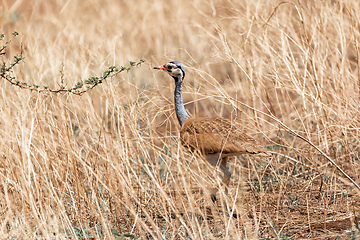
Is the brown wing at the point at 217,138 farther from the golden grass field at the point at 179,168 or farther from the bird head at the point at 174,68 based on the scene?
the bird head at the point at 174,68

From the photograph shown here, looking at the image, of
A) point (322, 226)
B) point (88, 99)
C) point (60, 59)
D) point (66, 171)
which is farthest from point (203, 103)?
point (322, 226)

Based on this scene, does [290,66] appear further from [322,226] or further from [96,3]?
[96,3]

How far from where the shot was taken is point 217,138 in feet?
14.7

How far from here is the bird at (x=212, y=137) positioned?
172 inches

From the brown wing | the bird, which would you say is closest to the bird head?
the bird

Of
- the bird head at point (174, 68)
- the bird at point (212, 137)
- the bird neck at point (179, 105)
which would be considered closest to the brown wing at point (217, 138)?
the bird at point (212, 137)

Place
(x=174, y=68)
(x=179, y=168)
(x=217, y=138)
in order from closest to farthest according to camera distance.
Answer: (x=179, y=168) < (x=217, y=138) < (x=174, y=68)

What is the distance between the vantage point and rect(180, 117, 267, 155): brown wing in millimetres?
4338

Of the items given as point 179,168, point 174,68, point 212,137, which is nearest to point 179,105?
point 174,68

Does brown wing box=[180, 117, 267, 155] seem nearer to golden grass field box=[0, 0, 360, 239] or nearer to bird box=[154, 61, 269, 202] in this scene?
bird box=[154, 61, 269, 202]

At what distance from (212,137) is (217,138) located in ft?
0.17

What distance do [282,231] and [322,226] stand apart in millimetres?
317

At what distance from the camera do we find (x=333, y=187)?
180 inches

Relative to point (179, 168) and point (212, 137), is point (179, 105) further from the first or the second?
point (179, 168)
